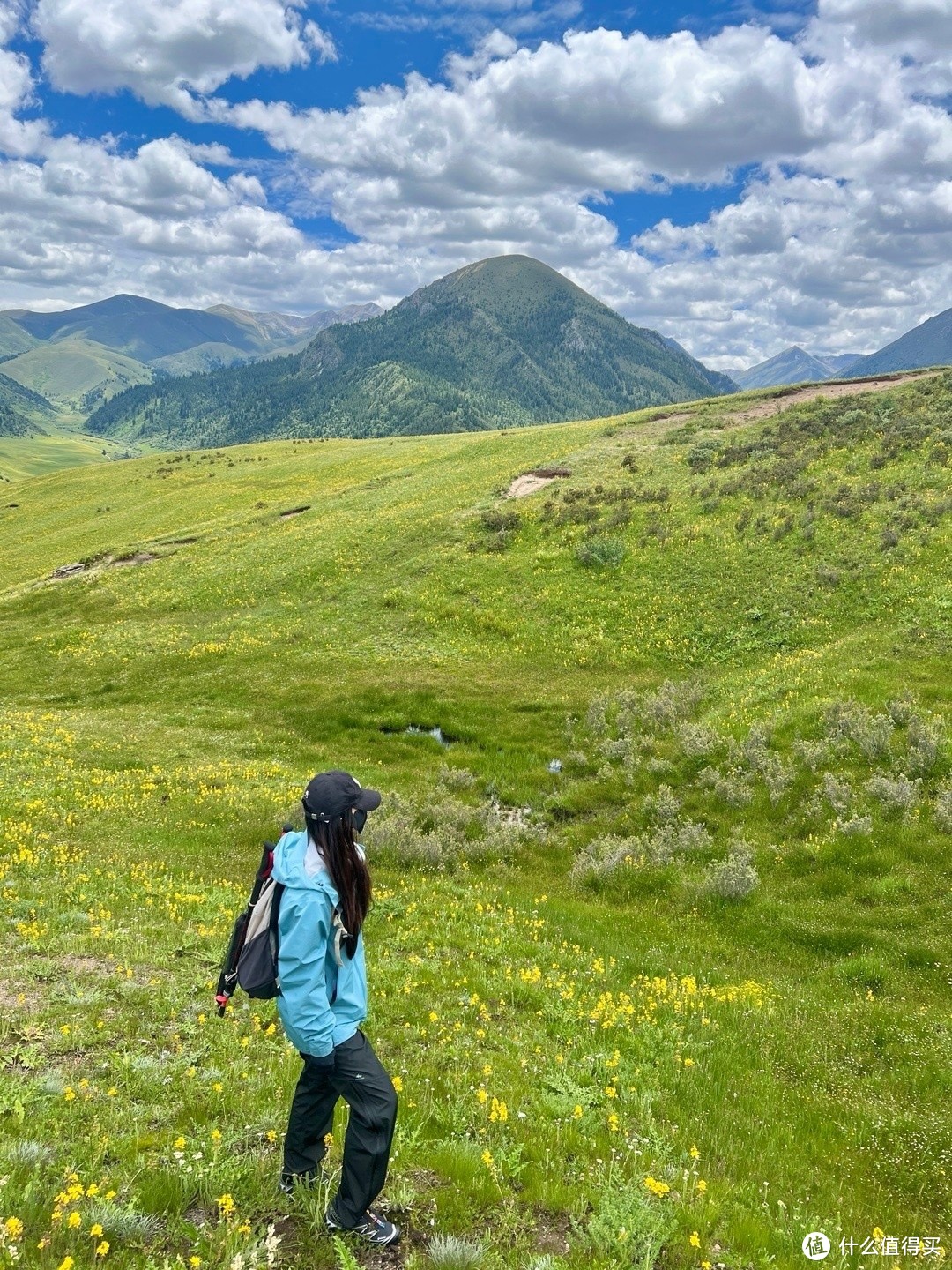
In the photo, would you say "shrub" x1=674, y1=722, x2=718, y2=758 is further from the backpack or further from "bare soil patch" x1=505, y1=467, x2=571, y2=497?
"bare soil patch" x1=505, y1=467, x2=571, y2=497

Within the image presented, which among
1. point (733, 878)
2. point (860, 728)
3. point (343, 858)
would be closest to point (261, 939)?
point (343, 858)

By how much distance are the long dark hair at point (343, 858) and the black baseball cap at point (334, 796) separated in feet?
0.18

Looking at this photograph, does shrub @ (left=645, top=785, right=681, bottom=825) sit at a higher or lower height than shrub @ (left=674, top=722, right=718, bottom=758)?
lower

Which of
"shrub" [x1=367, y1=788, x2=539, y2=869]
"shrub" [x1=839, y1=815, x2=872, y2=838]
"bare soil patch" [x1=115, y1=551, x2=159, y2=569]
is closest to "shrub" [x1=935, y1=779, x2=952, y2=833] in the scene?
"shrub" [x1=839, y1=815, x2=872, y2=838]

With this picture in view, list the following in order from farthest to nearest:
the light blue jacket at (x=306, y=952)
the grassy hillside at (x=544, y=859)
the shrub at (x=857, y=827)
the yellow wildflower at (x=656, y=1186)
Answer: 1. the shrub at (x=857, y=827)
2. the grassy hillside at (x=544, y=859)
3. the yellow wildflower at (x=656, y=1186)
4. the light blue jacket at (x=306, y=952)

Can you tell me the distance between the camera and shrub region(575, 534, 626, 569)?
33844 mm

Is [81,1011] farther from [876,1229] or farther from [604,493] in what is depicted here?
[604,493]

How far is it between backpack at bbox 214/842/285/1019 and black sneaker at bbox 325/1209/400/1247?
5.66 feet

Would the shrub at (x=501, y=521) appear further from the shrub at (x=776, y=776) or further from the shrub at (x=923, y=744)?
the shrub at (x=923, y=744)

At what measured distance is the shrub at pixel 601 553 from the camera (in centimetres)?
3384

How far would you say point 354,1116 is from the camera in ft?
16.9

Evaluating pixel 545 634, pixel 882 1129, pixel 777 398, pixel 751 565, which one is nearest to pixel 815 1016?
pixel 882 1129

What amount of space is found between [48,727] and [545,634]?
64.1 ft

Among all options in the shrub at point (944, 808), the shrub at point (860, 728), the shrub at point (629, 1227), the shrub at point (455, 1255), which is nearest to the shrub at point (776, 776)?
the shrub at point (860, 728)
